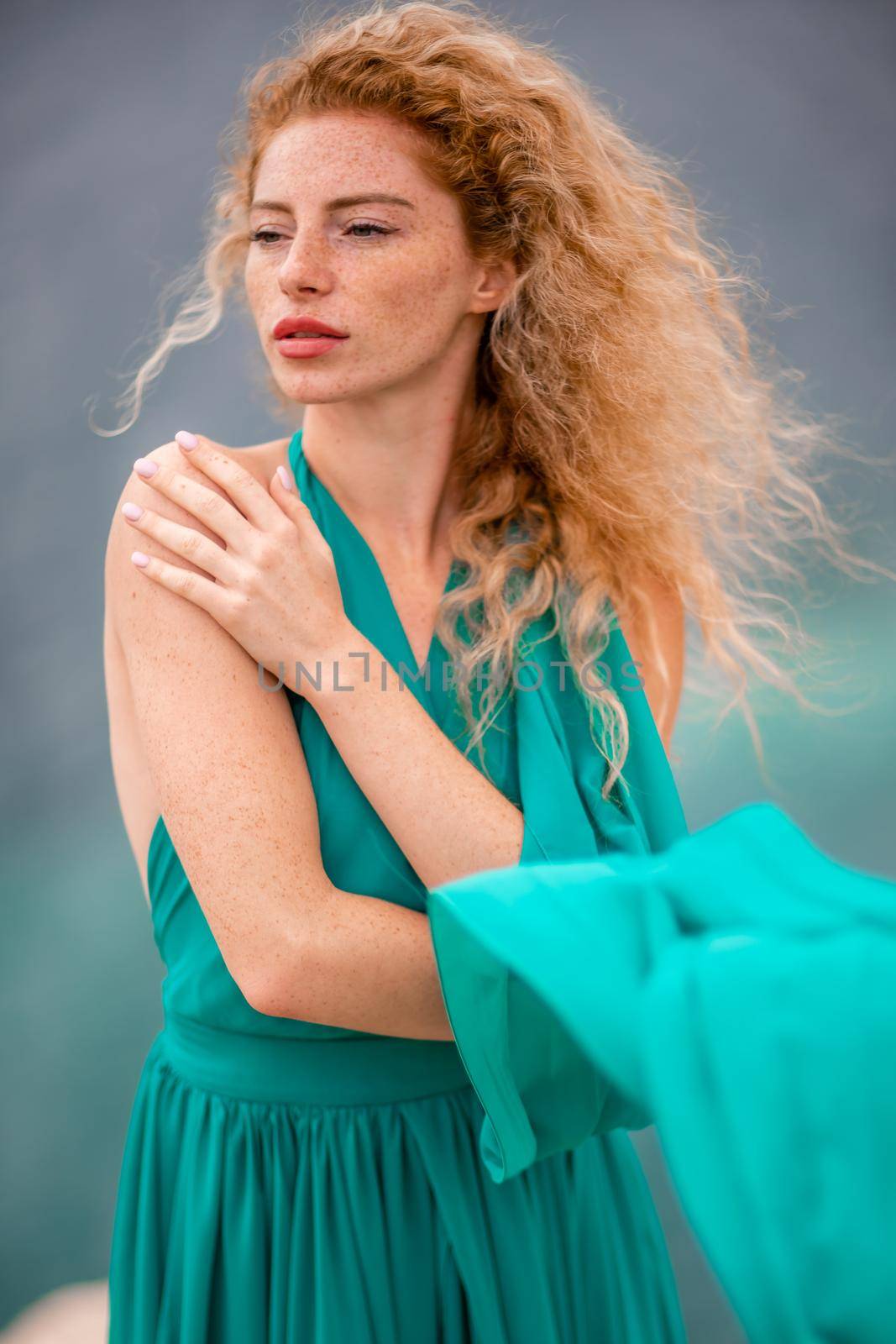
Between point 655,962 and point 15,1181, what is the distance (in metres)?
1.81

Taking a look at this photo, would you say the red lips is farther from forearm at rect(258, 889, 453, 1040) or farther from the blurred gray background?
the blurred gray background

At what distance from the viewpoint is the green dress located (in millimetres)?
1150

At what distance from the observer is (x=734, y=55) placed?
242 centimetres

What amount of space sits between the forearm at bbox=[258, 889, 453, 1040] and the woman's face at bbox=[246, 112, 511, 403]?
501mm

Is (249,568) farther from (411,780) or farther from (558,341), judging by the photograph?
(558,341)

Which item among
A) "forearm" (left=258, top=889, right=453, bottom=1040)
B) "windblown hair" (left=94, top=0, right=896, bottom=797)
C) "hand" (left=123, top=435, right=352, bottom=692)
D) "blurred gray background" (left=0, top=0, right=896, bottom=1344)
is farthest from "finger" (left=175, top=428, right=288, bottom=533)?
"blurred gray background" (left=0, top=0, right=896, bottom=1344)

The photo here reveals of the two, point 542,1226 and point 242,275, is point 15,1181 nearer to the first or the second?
point 542,1226

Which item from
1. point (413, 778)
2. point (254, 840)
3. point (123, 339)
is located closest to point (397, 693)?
point (413, 778)

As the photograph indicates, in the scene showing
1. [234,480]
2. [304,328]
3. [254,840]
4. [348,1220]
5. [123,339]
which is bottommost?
[348,1220]

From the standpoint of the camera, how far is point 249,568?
1084mm

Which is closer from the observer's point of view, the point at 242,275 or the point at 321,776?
the point at 321,776

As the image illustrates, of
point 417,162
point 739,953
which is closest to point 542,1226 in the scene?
point 739,953

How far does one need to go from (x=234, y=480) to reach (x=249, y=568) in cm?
10

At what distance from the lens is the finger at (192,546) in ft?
3.56
